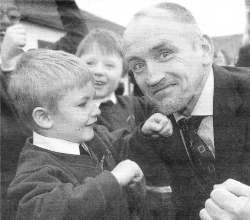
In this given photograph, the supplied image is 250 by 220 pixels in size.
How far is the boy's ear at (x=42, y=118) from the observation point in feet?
1.94

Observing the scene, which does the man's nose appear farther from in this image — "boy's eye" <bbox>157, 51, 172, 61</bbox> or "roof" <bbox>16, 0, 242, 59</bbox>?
"roof" <bbox>16, 0, 242, 59</bbox>

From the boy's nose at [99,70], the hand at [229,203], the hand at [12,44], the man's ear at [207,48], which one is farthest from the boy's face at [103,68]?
the hand at [229,203]

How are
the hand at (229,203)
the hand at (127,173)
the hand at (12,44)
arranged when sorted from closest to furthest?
the hand at (229,203) → the hand at (127,173) → the hand at (12,44)

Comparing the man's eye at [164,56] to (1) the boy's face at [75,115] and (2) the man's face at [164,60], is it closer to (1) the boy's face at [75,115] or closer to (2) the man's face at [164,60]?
(2) the man's face at [164,60]

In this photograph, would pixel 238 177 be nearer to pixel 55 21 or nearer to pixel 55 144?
pixel 55 144

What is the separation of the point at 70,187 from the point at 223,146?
25 cm

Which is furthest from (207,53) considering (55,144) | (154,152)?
(55,144)

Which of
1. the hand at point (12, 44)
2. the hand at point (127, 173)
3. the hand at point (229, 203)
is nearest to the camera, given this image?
the hand at point (229, 203)

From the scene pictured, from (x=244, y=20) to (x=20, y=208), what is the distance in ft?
1.56

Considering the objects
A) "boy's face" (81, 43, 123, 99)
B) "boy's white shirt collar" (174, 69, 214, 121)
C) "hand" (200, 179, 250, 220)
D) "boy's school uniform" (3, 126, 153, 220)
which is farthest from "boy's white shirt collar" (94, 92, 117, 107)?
"hand" (200, 179, 250, 220)

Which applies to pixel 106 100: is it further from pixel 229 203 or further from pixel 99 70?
pixel 229 203

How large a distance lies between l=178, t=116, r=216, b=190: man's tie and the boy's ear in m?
0.23

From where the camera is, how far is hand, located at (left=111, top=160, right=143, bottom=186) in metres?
0.55

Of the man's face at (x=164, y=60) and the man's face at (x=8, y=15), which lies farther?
the man's face at (x=8, y=15)
